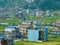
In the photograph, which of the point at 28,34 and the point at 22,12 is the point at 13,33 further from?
the point at 22,12

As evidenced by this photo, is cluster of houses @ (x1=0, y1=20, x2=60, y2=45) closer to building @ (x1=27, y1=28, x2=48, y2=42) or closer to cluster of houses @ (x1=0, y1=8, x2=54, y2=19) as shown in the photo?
building @ (x1=27, y1=28, x2=48, y2=42)

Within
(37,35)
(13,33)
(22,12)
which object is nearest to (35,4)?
(22,12)

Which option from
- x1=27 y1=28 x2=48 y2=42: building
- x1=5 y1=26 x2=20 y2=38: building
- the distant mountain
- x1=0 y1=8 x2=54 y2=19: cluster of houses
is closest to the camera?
x1=27 y1=28 x2=48 y2=42: building

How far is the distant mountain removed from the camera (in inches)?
1001

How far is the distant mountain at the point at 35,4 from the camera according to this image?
1001 inches

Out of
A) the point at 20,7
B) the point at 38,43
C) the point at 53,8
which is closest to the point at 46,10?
the point at 53,8

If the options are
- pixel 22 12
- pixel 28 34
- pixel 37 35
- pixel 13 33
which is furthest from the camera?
pixel 22 12

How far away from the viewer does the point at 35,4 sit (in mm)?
25969

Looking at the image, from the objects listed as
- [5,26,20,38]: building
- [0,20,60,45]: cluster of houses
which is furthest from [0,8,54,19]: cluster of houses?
[5,26,20,38]: building

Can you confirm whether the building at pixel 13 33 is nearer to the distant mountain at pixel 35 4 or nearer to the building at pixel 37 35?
the building at pixel 37 35

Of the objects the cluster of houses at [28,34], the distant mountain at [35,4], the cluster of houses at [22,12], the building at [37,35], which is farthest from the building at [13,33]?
the distant mountain at [35,4]

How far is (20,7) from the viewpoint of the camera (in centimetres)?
2589

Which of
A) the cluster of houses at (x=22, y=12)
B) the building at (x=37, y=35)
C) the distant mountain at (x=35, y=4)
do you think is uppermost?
the distant mountain at (x=35, y=4)

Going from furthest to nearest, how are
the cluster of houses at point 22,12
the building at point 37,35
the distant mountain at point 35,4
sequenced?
the distant mountain at point 35,4, the cluster of houses at point 22,12, the building at point 37,35
